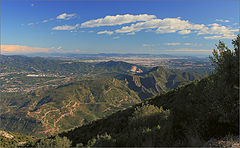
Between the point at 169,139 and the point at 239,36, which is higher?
the point at 239,36

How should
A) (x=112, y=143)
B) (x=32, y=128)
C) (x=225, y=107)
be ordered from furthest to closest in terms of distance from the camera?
(x=32, y=128), (x=112, y=143), (x=225, y=107)

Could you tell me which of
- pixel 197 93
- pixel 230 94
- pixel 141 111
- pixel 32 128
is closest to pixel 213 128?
pixel 230 94

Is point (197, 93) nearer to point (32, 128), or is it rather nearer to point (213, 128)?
point (213, 128)

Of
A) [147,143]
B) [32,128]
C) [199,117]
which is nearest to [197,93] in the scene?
[199,117]

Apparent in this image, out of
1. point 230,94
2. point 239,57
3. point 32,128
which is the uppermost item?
point 239,57

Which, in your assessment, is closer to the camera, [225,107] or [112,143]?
[225,107]

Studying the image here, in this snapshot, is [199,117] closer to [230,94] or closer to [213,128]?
[213,128]

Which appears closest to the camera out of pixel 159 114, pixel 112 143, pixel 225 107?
pixel 225 107

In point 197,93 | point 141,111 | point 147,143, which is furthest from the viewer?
point 141,111

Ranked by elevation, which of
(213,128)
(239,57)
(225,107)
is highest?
(239,57)
